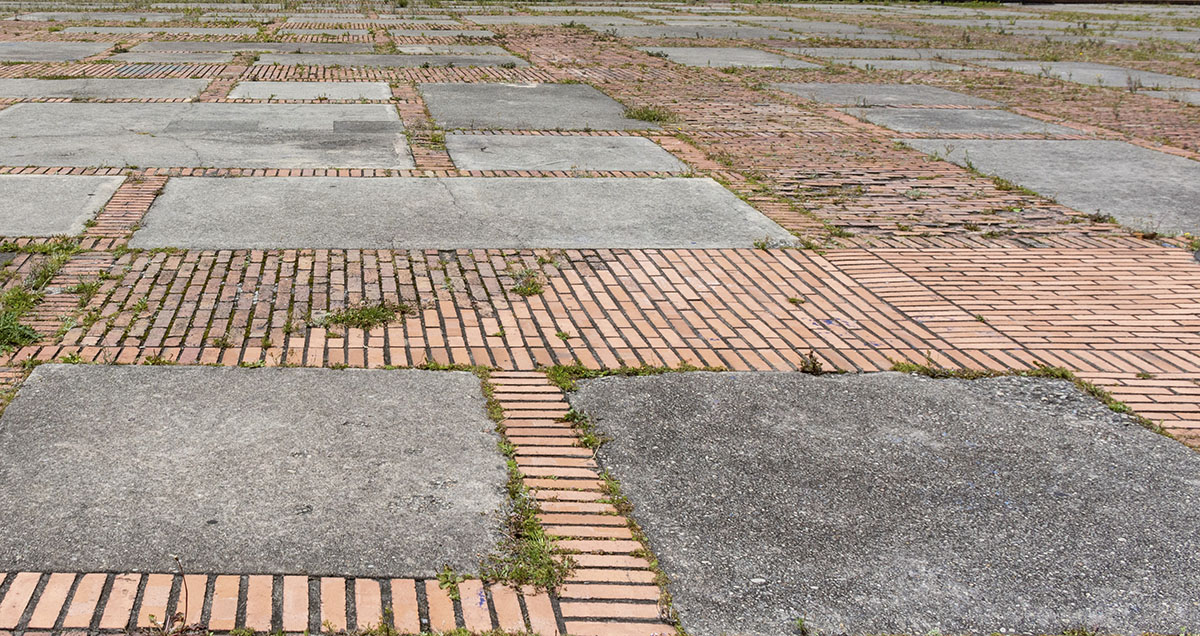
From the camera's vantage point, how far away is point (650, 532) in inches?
126

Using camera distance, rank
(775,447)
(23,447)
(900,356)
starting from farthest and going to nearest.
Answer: (900,356) < (775,447) < (23,447)

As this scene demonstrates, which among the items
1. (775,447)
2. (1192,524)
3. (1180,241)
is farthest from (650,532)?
(1180,241)

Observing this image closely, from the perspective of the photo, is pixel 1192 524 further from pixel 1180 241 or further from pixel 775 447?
pixel 1180 241

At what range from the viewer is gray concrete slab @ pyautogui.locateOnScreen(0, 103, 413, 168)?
7879mm

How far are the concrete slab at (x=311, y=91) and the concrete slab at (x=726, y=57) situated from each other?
17.5 ft

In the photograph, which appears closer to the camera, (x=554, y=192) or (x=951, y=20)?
(x=554, y=192)

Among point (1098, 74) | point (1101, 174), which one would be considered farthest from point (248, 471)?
point (1098, 74)

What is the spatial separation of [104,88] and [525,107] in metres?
4.93

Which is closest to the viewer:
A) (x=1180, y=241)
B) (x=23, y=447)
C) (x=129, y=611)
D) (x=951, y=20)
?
(x=129, y=611)

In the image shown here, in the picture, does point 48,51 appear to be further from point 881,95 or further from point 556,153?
point 881,95

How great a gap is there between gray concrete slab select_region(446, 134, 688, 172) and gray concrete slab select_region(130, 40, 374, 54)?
736 cm

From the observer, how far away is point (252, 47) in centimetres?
1550

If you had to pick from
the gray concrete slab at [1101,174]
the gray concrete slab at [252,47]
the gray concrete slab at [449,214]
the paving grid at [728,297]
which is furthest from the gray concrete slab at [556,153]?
the gray concrete slab at [252,47]

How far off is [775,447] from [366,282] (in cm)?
260
